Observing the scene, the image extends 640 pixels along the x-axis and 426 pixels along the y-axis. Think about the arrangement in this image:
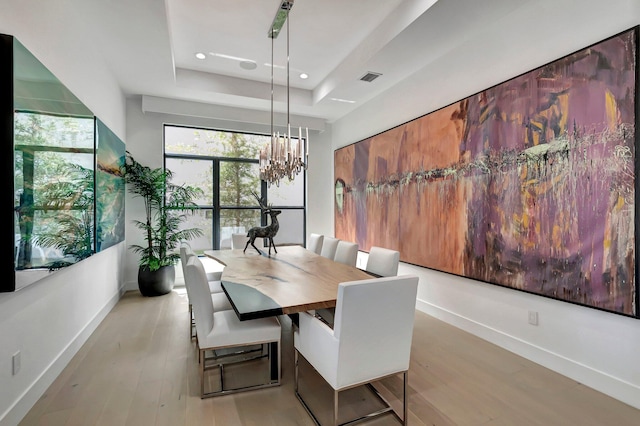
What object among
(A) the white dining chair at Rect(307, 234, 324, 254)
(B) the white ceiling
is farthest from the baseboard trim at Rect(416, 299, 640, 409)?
(B) the white ceiling

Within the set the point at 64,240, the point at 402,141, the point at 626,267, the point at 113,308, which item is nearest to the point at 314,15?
the point at 402,141

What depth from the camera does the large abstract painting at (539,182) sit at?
2064 millimetres

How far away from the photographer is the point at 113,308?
12.7ft

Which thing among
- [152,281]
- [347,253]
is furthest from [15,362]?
[347,253]

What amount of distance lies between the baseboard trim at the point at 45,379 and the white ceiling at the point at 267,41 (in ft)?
9.51

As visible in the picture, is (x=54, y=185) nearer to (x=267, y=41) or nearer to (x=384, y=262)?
(x=267, y=41)

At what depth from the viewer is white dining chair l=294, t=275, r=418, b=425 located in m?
1.59

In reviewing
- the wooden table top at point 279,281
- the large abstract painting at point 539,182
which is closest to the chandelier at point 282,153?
the wooden table top at point 279,281

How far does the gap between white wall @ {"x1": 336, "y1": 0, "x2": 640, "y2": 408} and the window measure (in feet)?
9.65

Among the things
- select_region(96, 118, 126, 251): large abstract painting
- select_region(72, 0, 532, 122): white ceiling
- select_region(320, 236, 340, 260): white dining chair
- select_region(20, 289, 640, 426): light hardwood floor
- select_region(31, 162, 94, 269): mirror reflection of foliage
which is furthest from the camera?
select_region(320, 236, 340, 260): white dining chair

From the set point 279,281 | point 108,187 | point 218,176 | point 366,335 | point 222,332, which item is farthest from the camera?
point 218,176

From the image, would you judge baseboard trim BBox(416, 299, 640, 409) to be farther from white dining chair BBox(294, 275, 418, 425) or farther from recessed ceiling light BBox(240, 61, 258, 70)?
recessed ceiling light BBox(240, 61, 258, 70)

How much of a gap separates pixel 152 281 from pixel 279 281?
9.36ft

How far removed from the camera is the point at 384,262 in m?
3.08
